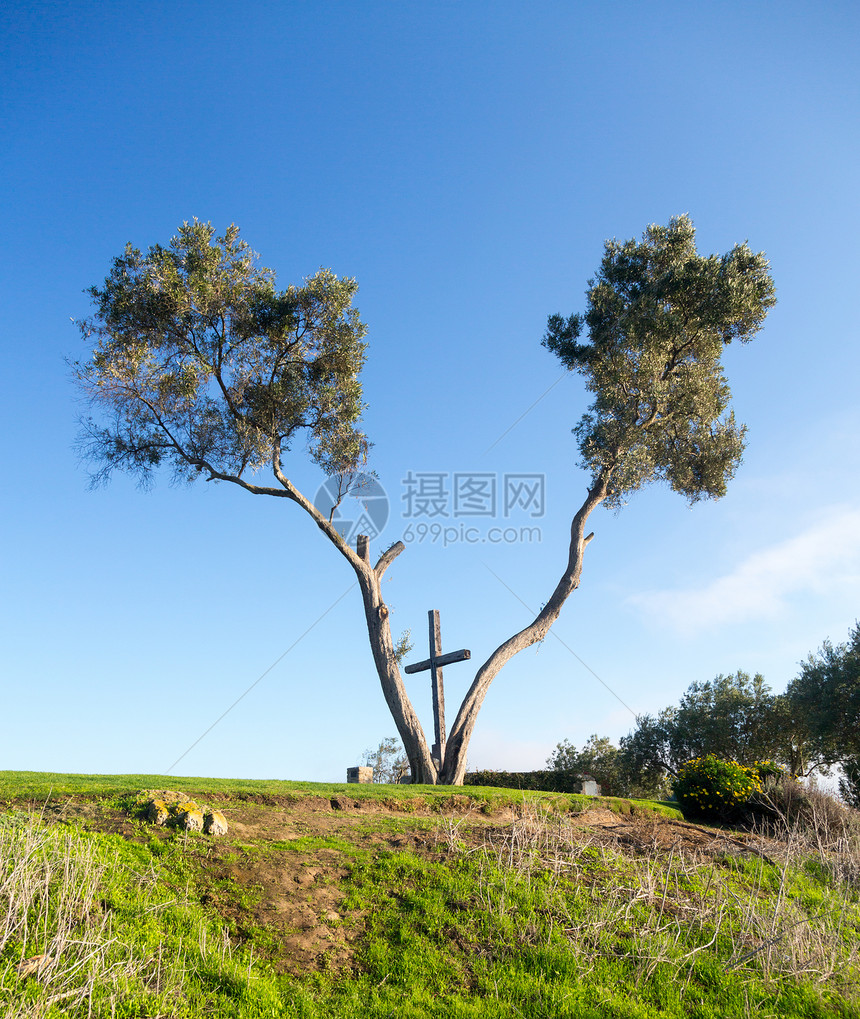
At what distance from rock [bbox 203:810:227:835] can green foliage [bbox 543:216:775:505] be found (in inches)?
530

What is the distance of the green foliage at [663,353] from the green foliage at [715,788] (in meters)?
7.46

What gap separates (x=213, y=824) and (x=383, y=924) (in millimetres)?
2606

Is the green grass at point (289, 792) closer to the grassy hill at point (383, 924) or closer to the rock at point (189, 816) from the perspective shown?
the grassy hill at point (383, 924)

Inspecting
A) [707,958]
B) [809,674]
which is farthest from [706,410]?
[707,958]

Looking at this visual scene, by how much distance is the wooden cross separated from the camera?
16.8 metres

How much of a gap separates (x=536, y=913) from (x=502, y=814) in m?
5.14

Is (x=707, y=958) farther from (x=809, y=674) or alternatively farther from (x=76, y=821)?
(x=809, y=674)

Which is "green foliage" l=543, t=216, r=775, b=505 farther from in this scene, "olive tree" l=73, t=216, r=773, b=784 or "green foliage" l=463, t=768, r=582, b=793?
"green foliage" l=463, t=768, r=582, b=793

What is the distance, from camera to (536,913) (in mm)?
7301

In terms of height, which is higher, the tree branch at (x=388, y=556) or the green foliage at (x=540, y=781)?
the tree branch at (x=388, y=556)

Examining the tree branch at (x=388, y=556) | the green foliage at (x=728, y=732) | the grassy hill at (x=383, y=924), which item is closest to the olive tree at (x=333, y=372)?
the tree branch at (x=388, y=556)

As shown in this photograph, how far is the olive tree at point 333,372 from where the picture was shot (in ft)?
55.0

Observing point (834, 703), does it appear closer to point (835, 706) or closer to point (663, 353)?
point (835, 706)

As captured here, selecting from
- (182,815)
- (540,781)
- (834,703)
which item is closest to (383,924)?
(182,815)
